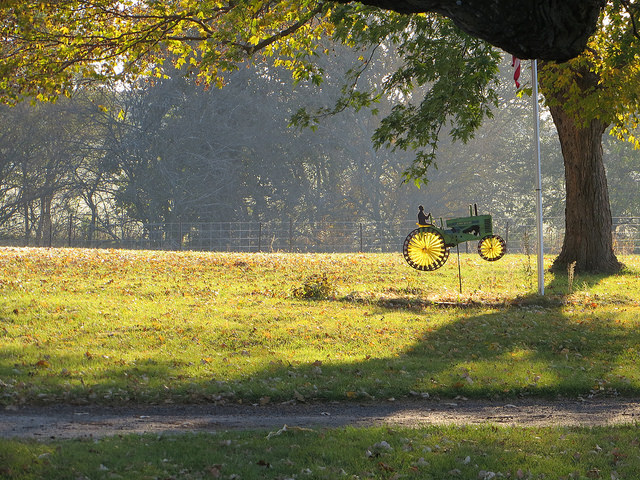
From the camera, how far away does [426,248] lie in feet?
56.7

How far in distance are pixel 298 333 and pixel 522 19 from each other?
8288mm

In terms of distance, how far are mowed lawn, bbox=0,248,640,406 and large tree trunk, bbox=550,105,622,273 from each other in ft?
2.92

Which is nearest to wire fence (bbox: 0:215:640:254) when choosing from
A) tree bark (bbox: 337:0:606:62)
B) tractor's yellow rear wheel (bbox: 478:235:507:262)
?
tractor's yellow rear wheel (bbox: 478:235:507:262)

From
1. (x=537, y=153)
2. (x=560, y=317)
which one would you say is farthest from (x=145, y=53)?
(x=560, y=317)

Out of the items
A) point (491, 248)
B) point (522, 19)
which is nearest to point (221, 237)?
point (491, 248)

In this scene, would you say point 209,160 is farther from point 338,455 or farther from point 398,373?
point 338,455

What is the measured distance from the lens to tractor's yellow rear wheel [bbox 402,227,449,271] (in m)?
17.2

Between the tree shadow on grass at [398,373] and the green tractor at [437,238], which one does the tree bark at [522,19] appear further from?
the green tractor at [437,238]

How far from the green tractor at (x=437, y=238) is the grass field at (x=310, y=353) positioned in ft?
2.49

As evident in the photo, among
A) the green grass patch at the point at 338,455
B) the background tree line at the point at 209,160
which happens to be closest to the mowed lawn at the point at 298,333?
the green grass patch at the point at 338,455

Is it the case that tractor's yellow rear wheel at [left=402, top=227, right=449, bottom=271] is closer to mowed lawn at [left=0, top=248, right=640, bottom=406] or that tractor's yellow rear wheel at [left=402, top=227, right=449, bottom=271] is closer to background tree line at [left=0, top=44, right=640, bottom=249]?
mowed lawn at [left=0, top=248, right=640, bottom=406]

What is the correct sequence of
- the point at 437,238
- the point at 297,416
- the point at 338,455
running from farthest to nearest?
the point at 437,238
the point at 297,416
the point at 338,455

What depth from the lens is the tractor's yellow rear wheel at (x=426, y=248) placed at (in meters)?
17.2

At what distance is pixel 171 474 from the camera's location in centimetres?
568
